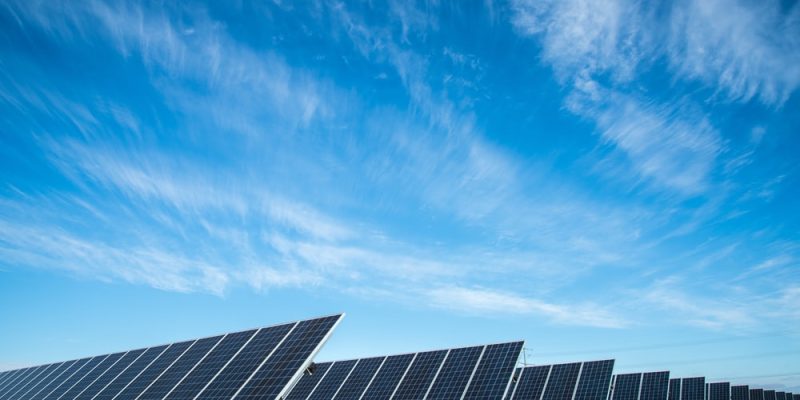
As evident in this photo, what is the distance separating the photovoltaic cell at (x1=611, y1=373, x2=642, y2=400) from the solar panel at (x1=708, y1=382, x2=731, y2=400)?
13.5 m

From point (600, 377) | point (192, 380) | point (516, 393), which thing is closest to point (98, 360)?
point (192, 380)

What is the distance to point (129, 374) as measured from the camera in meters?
27.8

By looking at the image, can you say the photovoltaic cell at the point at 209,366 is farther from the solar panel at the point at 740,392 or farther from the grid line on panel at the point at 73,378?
the solar panel at the point at 740,392

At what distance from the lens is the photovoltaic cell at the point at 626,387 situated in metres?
39.7

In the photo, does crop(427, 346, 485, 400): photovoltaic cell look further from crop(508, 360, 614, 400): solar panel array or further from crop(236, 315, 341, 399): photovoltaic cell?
crop(236, 315, 341, 399): photovoltaic cell

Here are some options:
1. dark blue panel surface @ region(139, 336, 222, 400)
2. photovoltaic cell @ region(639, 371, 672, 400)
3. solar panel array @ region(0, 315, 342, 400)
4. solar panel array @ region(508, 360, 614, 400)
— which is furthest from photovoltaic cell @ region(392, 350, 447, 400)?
photovoltaic cell @ region(639, 371, 672, 400)

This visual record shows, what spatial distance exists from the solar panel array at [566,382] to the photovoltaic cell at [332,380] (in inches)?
557

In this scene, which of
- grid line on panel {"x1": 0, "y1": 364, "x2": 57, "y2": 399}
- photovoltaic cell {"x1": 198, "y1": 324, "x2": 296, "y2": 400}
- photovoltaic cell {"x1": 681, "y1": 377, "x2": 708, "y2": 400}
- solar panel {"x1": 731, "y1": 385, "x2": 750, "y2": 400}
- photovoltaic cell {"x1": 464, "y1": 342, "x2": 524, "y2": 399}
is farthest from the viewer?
solar panel {"x1": 731, "y1": 385, "x2": 750, "y2": 400}

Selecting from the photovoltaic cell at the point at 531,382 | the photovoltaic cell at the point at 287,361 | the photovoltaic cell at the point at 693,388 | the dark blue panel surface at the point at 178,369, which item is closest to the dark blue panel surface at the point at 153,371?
the dark blue panel surface at the point at 178,369

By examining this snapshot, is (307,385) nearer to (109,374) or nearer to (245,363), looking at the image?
(109,374)

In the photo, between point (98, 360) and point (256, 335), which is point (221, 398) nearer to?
point (256, 335)

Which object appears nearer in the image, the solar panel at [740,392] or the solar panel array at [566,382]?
the solar panel array at [566,382]

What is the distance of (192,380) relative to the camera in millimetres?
22156

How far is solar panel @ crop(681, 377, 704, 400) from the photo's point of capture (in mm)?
45456
